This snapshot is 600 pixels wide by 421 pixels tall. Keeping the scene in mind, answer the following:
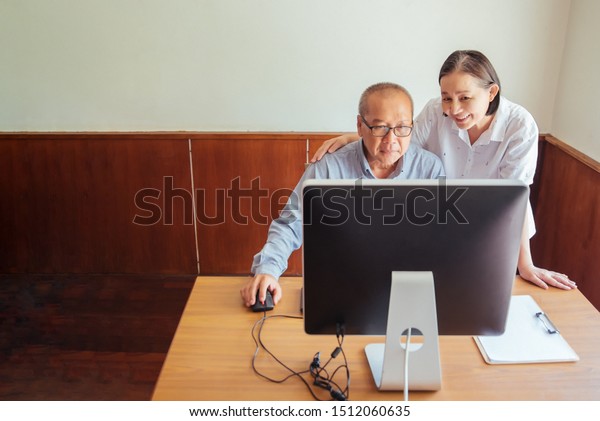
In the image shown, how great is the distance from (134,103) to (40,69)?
1.87 feet

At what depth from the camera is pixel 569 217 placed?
8.91 ft

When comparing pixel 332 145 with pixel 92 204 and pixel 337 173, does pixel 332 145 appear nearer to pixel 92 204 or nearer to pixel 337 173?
pixel 337 173

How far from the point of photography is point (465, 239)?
111cm

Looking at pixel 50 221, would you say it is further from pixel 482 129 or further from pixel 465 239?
pixel 465 239

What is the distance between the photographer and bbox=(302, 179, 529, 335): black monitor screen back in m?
1.06

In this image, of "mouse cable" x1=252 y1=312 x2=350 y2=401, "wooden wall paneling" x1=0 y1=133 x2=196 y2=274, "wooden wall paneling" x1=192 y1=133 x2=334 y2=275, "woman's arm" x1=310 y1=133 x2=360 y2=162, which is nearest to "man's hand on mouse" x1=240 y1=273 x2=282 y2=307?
"mouse cable" x1=252 y1=312 x2=350 y2=401

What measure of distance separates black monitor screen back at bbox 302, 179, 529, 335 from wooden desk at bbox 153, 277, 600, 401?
14 cm

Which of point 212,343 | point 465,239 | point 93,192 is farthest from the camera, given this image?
point 93,192

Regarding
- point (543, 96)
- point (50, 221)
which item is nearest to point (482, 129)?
point (543, 96)

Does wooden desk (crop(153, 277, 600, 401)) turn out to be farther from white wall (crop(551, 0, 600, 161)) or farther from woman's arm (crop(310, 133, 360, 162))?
white wall (crop(551, 0, 600, 161))

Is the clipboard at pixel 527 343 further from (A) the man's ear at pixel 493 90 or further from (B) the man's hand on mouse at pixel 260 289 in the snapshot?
(A) the man's ear at pixel 493 90

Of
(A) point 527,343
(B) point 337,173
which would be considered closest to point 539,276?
(A) point 527,343

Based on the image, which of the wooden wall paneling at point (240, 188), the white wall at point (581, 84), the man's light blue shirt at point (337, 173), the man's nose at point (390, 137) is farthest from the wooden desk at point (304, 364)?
the wooden wall paneling at point (240, 188)

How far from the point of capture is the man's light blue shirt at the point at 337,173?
1.76 m
